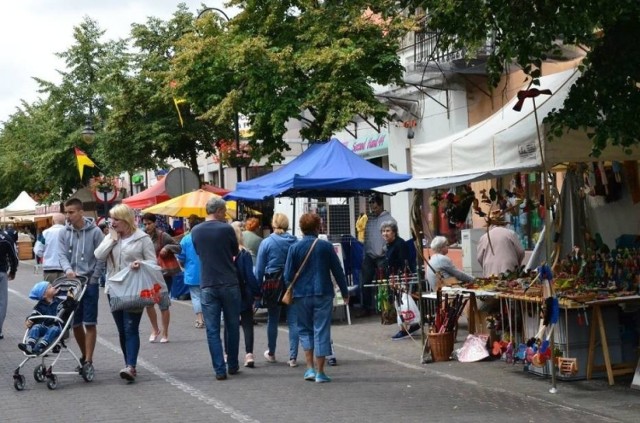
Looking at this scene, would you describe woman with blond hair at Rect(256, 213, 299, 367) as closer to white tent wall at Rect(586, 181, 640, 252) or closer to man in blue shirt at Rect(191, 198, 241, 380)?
man in blue shirt at Rect(191, 198, 241, 380)

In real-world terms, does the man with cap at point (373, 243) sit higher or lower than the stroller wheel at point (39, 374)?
higher

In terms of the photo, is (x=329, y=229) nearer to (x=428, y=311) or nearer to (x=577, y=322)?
(x=428, y=311)

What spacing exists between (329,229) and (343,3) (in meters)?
10.5

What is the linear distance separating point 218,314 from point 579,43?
4.57m

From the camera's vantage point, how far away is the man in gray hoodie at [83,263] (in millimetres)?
10984

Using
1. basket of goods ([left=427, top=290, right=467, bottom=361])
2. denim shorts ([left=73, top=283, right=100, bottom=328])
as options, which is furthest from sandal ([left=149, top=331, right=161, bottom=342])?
basket of goods ([left=427, top=290, right=467, bottom=361])

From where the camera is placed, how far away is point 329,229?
21.3 metres

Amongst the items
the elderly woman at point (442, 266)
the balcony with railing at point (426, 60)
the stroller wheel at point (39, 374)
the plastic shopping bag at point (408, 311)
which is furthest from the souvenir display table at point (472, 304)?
the balcony with railing at point (426, 60)

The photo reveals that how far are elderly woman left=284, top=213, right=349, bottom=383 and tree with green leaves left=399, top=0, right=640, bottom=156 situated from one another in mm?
2499

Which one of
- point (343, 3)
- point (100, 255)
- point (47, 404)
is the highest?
point (343, 3)

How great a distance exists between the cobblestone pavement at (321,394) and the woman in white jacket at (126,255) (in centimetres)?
39

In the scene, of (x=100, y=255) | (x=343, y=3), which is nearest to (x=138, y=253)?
(x=100, y=255)

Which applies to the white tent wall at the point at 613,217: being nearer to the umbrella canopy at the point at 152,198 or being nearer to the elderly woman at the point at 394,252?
the elderly woman at the point at 394,252

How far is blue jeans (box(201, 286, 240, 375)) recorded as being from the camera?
35.7 feet
